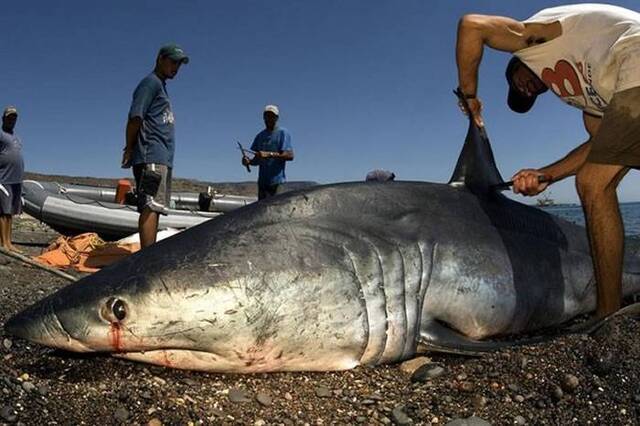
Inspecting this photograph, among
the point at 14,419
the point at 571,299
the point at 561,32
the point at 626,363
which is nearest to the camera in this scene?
the point at 14,419

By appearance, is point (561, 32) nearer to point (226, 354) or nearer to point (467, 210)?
point (467, 210)

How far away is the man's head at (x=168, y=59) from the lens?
5.57 m

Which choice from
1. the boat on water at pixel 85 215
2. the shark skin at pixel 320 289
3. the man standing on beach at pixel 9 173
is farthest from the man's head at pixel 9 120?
the shark skin at pixel 320 289

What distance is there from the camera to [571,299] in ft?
11.4

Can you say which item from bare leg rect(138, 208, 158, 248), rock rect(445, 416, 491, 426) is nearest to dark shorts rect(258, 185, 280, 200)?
bare leg rect(138, 208, 158, 248)

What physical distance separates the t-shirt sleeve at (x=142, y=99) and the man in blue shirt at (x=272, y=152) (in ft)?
10.1

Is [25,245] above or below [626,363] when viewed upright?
below

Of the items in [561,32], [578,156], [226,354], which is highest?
[561,32]

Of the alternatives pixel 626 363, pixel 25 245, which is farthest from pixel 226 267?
pixel 25 245

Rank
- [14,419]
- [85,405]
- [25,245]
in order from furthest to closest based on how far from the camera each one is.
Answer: [25,245] < [85,405] < [14,419]

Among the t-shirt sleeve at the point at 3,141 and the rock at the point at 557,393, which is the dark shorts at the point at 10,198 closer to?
the t-shirt sleeve at the point at 3,141

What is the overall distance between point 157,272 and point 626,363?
1958mm

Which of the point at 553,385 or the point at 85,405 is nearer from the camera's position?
the point at 85,405

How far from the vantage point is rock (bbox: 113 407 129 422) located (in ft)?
6.75
